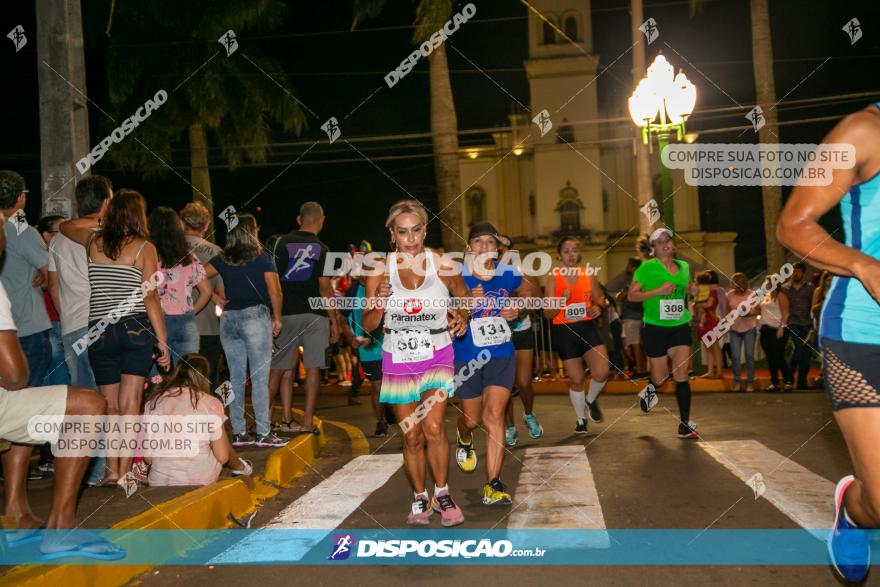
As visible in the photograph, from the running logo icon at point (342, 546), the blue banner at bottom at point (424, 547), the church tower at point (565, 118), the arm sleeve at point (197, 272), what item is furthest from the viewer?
the church tower at point (565, 118)

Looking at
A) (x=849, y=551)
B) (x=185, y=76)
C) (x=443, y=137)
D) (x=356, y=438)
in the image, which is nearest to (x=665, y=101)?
(x=443, y=137)

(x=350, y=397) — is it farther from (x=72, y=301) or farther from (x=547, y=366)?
(x=72, y=301)

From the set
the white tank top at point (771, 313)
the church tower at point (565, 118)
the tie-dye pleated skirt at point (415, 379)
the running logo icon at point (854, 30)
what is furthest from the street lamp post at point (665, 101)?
the church tower at point (565, 118)

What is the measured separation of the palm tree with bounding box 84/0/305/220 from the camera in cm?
2312

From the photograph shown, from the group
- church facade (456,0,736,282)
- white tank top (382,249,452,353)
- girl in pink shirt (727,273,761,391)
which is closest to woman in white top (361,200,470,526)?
white tank top (382,249,452,353)

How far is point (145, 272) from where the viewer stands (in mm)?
6738

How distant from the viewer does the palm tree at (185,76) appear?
910 inches

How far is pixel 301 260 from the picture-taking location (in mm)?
9922

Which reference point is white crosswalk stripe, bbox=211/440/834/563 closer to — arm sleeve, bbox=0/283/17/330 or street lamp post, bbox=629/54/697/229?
arm sleeve, bbox=0/283/17/330

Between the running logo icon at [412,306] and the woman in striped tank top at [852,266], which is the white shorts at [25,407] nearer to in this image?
the running logo icon at [412,306]

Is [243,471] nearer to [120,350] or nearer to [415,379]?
[120,350]

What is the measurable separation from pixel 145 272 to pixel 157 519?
1974 millimetres

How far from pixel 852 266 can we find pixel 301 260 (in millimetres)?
7170

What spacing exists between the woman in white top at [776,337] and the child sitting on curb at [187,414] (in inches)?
435
